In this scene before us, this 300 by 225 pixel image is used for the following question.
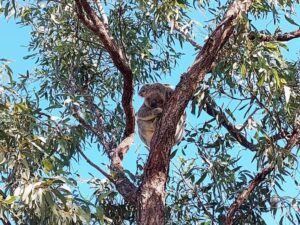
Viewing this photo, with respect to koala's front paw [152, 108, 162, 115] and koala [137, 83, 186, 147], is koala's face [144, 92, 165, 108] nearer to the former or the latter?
koala [137, 83, 186, 147]

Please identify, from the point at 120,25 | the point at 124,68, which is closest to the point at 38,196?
the point at 124,68

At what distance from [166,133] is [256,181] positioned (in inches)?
29.9

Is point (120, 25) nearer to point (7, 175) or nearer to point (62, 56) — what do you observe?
point (62, 56)

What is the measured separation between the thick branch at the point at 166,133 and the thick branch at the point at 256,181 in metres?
0.47

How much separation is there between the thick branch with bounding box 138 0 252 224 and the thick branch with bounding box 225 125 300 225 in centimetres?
47

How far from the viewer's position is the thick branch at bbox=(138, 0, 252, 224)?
3719 mm

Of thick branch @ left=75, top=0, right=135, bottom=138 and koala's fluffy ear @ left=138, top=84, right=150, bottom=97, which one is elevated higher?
koala's fluffy ear @ left=138, top=84, right=150, bottom=97

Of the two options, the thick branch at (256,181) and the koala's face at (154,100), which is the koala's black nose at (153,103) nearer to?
the koala's face at (154,100)

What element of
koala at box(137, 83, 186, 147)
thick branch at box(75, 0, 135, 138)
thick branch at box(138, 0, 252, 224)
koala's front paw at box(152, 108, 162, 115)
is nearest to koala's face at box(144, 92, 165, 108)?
koala at box(137, 83, 186, 147)

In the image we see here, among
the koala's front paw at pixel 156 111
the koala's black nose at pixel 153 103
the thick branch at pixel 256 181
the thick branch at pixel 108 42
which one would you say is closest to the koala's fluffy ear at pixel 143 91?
the koala's black nose at pixel 153 103

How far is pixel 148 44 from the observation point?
4992 mm

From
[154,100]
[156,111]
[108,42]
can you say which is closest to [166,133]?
[108,42]

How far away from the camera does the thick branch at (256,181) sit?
393 centimetres

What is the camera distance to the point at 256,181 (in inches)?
162
